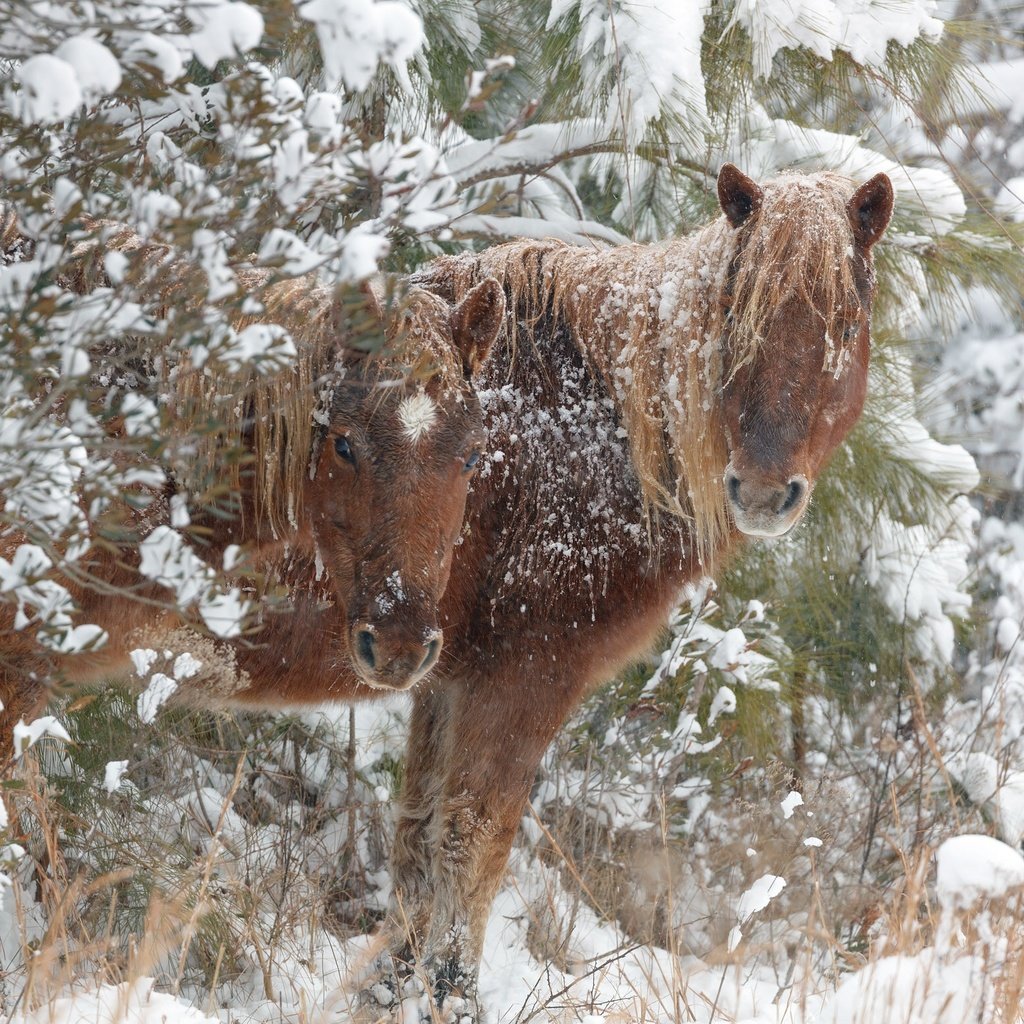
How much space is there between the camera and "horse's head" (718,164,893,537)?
9.45 feet

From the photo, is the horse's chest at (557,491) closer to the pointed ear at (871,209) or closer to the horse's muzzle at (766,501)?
the horse's muzzle at (766,501)

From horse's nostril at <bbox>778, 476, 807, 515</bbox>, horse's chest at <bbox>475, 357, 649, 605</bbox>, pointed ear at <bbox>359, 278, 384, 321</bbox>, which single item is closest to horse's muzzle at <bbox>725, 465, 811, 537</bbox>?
horse's nostril at <bbox>778, 476, 807, 515</bbox>

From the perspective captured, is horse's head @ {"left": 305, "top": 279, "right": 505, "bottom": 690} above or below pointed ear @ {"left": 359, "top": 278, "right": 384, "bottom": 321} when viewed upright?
below

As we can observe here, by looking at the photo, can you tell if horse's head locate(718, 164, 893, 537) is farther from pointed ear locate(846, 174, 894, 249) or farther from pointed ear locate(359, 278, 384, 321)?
pointed ear locate(359, 278, 384, 321)

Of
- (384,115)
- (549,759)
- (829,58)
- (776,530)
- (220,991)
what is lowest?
(549,759)

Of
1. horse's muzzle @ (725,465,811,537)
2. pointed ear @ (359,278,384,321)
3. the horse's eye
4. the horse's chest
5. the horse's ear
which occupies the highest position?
the horse's ear

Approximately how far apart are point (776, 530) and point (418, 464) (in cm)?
99

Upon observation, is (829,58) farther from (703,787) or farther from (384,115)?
(703,787)

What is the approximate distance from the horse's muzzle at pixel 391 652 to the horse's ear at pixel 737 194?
1476mm

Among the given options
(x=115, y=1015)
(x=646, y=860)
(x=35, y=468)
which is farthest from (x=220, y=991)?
(x=35, y=468)

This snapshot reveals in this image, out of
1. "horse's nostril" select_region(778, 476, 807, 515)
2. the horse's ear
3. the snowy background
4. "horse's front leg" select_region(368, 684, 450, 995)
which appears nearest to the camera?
the snowy background

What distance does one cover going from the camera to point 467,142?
408 centimetres

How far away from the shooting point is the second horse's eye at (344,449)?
2.55 metres

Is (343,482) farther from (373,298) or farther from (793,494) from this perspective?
(793,494)
